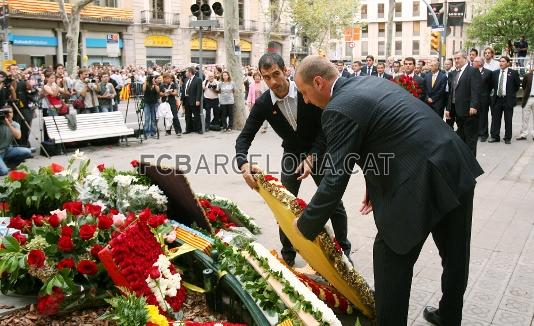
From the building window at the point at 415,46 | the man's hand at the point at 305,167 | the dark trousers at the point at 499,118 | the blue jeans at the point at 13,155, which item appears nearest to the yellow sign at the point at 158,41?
the dark trousers at the point at 499,118

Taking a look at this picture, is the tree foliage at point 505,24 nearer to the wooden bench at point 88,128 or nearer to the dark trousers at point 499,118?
the dark trousers at point 499,118

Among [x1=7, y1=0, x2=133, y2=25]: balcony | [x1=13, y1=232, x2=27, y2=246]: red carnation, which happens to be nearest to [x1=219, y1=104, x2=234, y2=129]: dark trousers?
[x1=13, y1=232, x2=27, y2=246]: red carnation

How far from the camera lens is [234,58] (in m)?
16.6

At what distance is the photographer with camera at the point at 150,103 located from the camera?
15.2 metres

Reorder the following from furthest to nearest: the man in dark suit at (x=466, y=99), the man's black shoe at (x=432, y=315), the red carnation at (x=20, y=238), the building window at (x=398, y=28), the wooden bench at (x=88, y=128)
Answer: the building window at (x=398, y=28) → the wooden bench at (x=88, y=128) → the man in dark suit at (x=466, y=99) → the man's black shoe at (x=432, y=315) → the red carnation at (x=20, y=238)

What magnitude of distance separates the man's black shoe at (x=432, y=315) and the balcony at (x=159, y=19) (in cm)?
4483

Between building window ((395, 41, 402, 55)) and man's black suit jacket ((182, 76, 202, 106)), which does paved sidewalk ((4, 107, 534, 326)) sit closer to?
man's black suit jacket ((182, 76, 202, 106))

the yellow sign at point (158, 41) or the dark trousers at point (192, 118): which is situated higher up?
the yellow sign at point (158, 41)

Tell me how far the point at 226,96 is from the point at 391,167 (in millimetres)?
14098

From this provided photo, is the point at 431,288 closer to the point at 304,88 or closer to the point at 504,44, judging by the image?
the point at 304,88

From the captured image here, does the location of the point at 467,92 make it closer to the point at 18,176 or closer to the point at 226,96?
the point at 226,96

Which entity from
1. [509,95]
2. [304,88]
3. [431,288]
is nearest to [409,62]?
[509,95]

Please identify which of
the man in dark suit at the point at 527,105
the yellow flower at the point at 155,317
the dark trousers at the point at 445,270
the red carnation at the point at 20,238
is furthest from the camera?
the man in dark suit at the point at 527,105

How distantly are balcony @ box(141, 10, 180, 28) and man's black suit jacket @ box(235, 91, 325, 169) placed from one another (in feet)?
142
